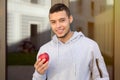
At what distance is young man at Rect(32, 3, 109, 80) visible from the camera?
2365mm

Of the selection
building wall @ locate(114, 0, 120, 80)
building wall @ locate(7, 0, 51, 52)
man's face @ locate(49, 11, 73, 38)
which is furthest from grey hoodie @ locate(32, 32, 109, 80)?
building wall @ locate(7, 0, 51, 52)

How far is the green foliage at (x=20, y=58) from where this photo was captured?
5.46 m

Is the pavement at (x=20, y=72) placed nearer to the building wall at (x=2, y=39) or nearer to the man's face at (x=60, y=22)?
the building wall at (x=2, y=39)

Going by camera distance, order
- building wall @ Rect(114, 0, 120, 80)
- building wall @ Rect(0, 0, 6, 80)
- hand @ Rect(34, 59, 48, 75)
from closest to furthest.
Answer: hand @ Rect(34, 59, 48, 75), building wall @ Rect(114, 0, 120, 80), building wall @ Rect(0, 0, 6, 80)

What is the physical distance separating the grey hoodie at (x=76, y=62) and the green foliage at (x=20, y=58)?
9.91ft

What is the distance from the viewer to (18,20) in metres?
5.49

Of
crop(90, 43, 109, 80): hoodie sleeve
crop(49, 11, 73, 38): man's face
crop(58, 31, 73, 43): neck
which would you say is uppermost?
crop(49, 11, 73, 38): man's face

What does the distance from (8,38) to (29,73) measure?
0.65 meters

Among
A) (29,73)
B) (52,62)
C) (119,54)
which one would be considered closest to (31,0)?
(29,73)

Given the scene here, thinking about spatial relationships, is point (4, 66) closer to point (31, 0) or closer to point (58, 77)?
point (31, 0)

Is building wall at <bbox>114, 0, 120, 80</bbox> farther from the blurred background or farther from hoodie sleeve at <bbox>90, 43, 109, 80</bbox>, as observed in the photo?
hoodie sleeve at <bbox>90, 43, 109, 80</bbox>

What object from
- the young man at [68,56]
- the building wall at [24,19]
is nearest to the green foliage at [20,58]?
the building wall at [24,19]

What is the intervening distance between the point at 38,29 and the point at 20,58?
548 millimetres

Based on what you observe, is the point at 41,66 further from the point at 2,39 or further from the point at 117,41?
the point at 2,39
